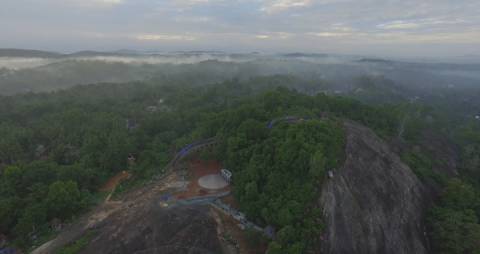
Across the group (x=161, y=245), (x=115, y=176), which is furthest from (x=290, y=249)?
(x=115, y=176)

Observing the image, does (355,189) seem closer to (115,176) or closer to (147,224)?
(147,224)

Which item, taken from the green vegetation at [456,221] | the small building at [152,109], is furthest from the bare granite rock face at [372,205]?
the small building at [152,109]

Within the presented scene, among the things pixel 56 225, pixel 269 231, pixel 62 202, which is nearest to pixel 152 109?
pixel 62 202

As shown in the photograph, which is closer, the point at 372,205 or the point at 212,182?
the point at 372,205

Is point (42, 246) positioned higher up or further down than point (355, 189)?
further down

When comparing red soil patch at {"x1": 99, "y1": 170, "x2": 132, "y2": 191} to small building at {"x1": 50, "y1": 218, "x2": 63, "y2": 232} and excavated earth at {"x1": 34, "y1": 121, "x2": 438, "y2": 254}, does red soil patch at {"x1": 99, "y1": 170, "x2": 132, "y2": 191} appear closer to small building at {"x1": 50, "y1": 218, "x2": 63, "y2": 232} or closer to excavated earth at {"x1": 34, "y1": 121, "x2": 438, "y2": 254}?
excavated earth at {"x1": 34, "y1": 121, "x2": 438, "y2": 254}

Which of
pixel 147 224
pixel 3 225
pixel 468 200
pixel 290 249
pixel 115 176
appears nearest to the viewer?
pixel 290 249

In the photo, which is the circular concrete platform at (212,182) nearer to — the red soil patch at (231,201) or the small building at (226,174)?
the small building at (226,174)

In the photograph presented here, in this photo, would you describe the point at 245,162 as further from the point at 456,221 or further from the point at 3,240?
the point at 3,240
